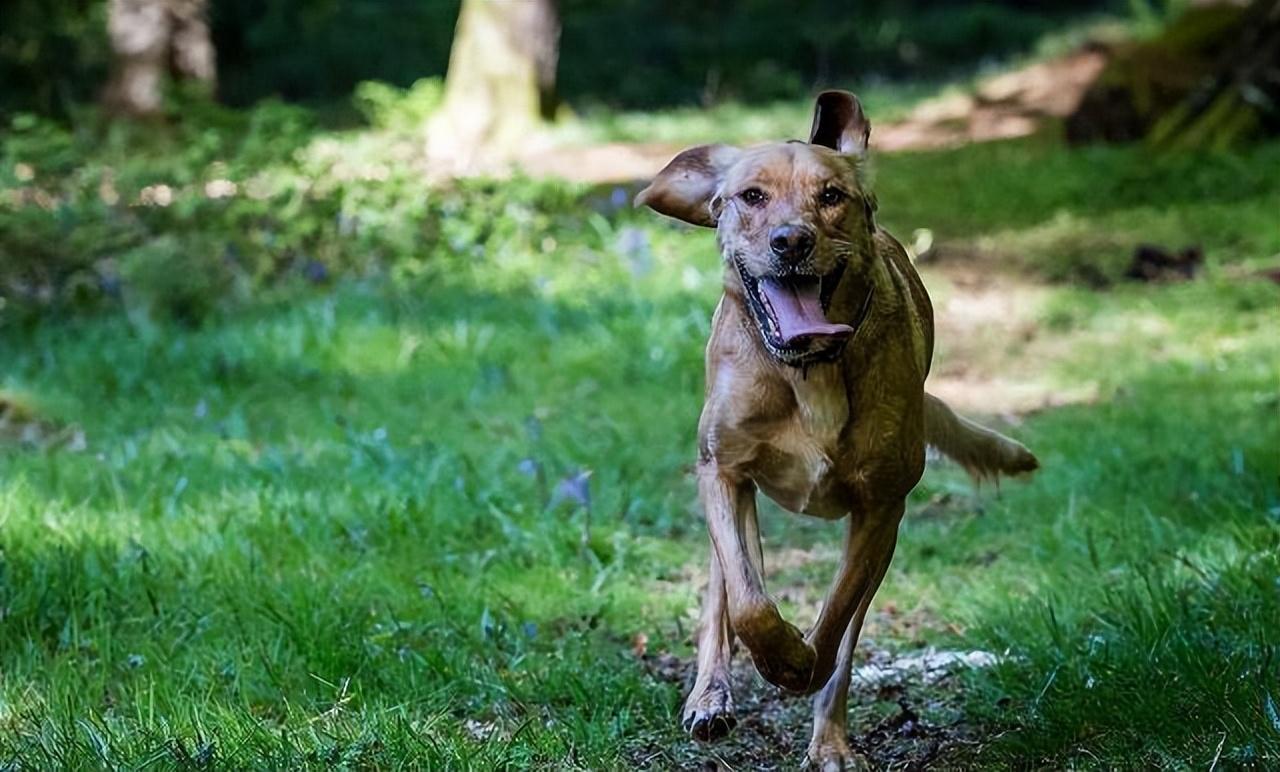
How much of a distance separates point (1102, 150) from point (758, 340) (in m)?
11.4

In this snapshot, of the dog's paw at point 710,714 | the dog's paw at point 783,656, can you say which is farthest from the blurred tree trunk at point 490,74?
the dog's paw at point 783,656

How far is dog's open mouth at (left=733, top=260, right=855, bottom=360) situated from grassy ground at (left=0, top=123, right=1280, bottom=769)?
1.14 meters

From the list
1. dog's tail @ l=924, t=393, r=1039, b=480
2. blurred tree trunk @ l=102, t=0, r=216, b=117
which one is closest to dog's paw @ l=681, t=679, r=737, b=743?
dog's tail @ l=924, t=393, r=1039, b=480

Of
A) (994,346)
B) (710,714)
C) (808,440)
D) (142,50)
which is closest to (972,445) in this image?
(808,440)

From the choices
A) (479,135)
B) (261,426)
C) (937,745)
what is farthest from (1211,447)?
(479,135)

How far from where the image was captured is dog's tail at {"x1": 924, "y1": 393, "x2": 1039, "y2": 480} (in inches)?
180

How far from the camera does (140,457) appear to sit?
672 centimetres

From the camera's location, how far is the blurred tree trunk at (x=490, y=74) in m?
15.7

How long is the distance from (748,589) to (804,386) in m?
0.47

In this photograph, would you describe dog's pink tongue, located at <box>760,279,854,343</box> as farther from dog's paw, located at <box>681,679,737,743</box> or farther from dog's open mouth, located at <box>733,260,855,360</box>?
dog's paw, located at <box>681,679,737,743</box>

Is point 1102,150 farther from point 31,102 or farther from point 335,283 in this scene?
point 31,102

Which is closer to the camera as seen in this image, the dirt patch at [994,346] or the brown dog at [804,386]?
the brown dog at [804,386]

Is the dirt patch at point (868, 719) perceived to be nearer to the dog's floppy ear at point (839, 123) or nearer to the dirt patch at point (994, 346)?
the dog's floppy ear at point (839, 123)

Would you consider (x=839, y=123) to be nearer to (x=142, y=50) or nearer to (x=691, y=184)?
(x=691, y=184)
